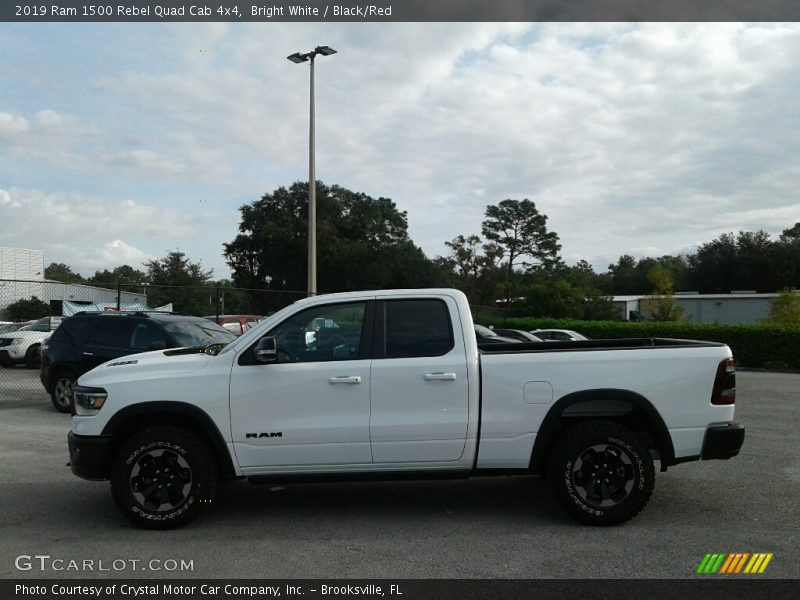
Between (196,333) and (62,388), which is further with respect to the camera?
(62,388)

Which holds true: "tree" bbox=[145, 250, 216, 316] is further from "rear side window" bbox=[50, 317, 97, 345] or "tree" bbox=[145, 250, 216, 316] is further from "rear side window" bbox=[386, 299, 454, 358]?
"rear side window" bbox=[386, 299, 454, 358]

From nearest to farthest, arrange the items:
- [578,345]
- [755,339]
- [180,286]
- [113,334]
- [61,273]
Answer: [578,345]
[113,334]
[180,286]
[755,339]
[61,273]

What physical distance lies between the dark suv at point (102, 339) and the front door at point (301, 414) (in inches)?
246

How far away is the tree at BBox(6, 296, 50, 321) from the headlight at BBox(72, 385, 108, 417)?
32391 millimetres

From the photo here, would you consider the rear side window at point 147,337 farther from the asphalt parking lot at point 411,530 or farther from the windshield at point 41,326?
the windshield at point 41,326

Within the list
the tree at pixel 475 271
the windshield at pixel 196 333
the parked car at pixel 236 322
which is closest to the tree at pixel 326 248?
the tree at pixel 475 271

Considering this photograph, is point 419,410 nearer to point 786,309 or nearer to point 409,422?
point 409,422

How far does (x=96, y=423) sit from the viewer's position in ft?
18.5

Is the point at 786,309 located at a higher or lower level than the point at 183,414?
higher

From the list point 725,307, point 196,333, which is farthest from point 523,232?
point 196,333

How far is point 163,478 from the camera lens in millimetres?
5633

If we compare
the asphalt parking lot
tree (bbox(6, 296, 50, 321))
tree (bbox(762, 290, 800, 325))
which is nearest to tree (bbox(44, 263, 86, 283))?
tree (bbox(6, 296, 50, 321))

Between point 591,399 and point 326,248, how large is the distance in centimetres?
5282
